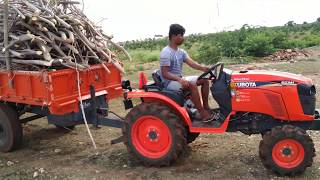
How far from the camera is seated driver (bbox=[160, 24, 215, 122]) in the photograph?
6147 millimetres

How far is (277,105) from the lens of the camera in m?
5.77

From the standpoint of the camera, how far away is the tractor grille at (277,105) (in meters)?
5.75

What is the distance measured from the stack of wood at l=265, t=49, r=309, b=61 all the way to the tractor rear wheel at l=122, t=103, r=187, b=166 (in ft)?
40.3

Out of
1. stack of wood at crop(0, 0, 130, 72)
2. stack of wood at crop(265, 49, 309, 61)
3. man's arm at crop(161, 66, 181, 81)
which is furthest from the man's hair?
stack of wood at crop(265, 49, 309, 61)

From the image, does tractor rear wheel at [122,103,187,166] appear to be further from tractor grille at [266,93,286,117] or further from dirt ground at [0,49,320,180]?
tractor grille at [266,93,286,117]

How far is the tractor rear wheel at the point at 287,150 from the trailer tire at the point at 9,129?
12.3 feet

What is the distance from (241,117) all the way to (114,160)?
1902 millimetres

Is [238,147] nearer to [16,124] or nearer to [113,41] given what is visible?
[113,41]

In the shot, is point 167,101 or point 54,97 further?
point 54,97

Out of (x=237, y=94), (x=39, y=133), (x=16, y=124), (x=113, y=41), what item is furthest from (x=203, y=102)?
(x=39, y=133)

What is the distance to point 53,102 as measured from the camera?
6.56 metres

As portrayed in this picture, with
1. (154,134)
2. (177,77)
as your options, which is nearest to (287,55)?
(177,77)

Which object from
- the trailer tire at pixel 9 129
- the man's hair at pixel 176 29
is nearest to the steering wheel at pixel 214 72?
the man's hair at pixel 176 29

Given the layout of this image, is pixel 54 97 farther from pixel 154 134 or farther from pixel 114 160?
pixel 154 134
